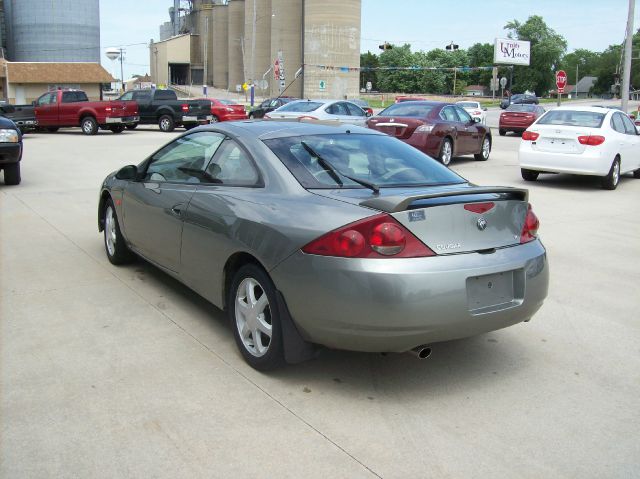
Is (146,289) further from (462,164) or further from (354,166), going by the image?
(462,164)

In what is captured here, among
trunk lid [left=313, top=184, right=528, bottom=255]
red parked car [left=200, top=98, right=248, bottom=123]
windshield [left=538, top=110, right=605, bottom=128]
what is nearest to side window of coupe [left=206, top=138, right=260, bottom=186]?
trunk lid [left=313, top=184, right=528, bottom=255]

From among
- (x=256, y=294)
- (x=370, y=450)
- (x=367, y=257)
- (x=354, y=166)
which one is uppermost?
(x=354, y=166)

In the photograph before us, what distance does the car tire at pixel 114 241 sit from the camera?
641 cm

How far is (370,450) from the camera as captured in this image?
3.31 metres

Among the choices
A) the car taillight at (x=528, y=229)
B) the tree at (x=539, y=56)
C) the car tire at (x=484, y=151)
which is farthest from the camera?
the tree at (x=539, y=56)

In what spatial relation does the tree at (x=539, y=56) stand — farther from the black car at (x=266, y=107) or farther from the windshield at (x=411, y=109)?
the windshield at (x=411, y=109)

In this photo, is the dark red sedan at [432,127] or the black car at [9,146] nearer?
the black car at [9,146]

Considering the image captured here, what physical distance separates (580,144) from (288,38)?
74.0 m

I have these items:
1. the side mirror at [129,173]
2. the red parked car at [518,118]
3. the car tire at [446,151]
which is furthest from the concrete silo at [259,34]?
the side mirror at [129,173]

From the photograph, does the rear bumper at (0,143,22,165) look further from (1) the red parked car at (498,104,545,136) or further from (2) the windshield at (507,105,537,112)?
(2) the windshield at (507,105,537,112)

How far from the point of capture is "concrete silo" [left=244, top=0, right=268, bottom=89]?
3519 inches

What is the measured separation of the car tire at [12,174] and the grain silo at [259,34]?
7850 centimetres

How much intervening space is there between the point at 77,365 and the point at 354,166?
7.19 feet

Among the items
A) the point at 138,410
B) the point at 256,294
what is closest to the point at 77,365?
the point at 138,410
